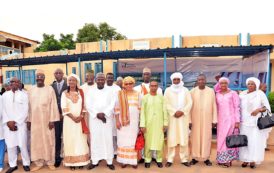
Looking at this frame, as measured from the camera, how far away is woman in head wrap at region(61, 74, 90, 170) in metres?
4.17

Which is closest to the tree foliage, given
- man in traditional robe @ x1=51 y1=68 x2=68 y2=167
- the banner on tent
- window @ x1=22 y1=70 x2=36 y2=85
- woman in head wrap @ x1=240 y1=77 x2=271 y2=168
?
window @ x1=22 y1=70 x2=36 y2=85

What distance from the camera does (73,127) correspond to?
4168mm

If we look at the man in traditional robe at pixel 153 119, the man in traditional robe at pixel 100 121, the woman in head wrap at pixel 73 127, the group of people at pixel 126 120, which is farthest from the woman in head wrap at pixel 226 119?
the woman in head wrap at pixel 73 127

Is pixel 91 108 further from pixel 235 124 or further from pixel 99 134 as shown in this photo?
pixel 235 124

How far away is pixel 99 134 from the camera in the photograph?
4242 mm

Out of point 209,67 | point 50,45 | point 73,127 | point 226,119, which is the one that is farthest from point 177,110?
point 50,45

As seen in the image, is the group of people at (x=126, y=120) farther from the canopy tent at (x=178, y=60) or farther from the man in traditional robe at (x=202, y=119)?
the canopy tent at (x=178, y=60)

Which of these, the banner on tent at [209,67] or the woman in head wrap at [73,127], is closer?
the woman in head wrap at [73,127]

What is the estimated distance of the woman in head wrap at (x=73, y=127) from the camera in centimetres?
417

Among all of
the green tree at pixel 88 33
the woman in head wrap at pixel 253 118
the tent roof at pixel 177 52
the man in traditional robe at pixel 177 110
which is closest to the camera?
the woman in head wrap at pixel 253 118

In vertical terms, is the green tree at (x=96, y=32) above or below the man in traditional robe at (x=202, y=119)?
above

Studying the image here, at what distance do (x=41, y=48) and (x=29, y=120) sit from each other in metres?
19.9

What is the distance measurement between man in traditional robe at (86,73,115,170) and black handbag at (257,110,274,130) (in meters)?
2.21

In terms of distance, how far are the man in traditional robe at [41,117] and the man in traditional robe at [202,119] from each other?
7.05 ft
